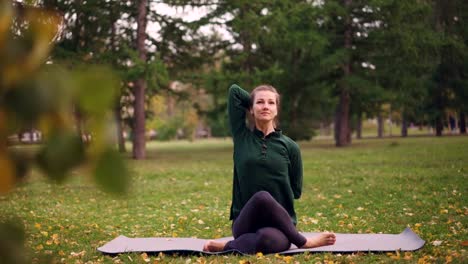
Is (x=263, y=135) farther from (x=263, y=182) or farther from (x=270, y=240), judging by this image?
(x=270, y=240)

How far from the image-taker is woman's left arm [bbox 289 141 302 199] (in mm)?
5297

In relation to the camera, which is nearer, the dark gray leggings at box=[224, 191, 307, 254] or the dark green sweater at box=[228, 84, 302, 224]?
the dark gray leggings at box=[224, 191, 307, 254]

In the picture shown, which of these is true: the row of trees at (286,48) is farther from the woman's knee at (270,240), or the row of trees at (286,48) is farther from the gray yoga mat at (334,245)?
the woman's knee at (270,240)

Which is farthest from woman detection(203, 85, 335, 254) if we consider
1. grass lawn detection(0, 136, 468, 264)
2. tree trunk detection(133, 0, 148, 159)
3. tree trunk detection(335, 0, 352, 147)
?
tree trunk detection(335, 0, 352, 147)

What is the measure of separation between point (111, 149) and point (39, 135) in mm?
95

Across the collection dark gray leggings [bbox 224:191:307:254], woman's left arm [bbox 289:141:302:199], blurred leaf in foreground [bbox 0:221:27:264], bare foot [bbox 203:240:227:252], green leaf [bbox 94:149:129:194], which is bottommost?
bare foot [bbox 203:240:227:252]

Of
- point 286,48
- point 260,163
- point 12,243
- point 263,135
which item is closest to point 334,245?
point 260,163

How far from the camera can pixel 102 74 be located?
64cm

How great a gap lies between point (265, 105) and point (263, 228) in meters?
1.18

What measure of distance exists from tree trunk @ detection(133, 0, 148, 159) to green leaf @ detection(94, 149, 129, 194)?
19.4m

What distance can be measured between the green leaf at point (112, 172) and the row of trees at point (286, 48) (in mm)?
16725

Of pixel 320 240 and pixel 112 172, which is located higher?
pixel 112 172

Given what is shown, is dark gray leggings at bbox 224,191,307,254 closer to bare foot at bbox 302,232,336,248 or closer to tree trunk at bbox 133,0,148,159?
bare foot at bbox 302,232,336,248

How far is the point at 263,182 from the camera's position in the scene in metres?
5.13
